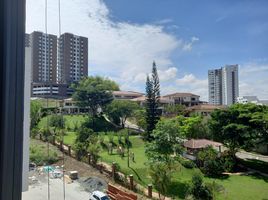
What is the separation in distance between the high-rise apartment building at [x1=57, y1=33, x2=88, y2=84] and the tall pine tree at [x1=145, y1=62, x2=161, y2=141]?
4.76 m

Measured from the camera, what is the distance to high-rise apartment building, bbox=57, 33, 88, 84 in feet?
3.85

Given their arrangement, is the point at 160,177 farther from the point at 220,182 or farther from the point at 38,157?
the point at 38,157

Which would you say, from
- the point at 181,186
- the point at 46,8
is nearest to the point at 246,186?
the point at 181,186

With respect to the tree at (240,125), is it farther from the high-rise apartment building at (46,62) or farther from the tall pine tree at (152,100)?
the high-rise apartment building at (46,62)

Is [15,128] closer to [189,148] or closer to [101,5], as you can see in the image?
[101,5]

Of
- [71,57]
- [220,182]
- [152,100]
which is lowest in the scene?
[220,182]

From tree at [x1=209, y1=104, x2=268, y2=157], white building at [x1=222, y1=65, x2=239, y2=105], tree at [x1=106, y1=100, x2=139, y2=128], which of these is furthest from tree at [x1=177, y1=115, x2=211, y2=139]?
white building at [x1=222, y1=65, x2=239, y2=105]

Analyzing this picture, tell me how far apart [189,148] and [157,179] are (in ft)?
7.62

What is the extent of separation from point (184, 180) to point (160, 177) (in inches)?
32.1

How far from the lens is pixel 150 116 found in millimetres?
6707

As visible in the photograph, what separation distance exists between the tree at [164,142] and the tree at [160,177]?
710 millimetres

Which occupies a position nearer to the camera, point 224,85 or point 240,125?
point 224,85

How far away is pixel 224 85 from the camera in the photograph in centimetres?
392

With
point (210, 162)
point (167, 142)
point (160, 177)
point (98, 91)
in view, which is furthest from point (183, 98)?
point (160, 177)
